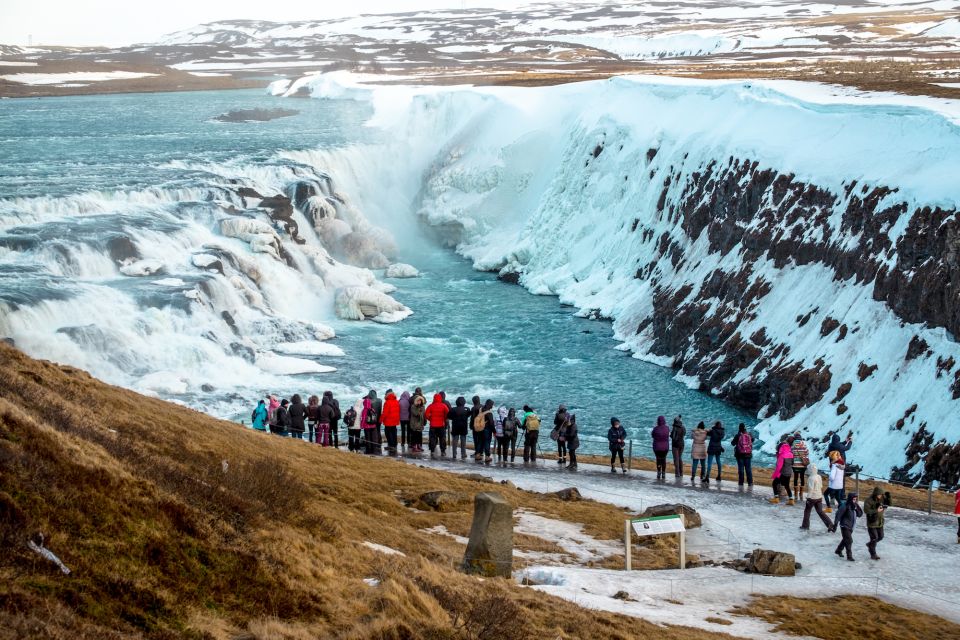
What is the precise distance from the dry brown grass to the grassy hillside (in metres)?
1.93

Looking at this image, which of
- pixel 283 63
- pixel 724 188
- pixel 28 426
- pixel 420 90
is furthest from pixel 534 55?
pixel 28 426

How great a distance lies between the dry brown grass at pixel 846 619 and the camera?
582 inches

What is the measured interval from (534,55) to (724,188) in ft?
398

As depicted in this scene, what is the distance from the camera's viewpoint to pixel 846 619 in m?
15.3

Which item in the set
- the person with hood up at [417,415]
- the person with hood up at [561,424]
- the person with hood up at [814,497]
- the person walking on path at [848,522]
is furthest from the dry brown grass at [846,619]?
the person with hood up at [417,415]

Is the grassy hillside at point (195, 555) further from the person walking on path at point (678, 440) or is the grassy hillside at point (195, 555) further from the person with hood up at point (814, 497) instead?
the person walking on path at point (678, 440)

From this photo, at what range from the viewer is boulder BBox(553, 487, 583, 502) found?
22.7 metres

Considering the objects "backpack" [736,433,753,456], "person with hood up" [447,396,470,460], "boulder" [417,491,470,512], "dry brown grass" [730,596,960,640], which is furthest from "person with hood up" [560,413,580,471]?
"dry brown grass" [730,596,960,640]

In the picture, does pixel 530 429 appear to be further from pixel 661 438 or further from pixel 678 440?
pixel 678 440

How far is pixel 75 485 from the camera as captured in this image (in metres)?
11.6

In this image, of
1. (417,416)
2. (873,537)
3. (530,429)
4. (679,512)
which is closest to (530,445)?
(530,429)

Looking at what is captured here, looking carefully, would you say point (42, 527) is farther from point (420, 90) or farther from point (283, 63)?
point (283, 63)

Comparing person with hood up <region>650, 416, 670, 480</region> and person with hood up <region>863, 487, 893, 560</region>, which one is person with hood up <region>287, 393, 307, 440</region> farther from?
person with hood up <region>863, 487, 893, 560</region>

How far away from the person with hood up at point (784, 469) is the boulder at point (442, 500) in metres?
7.08
